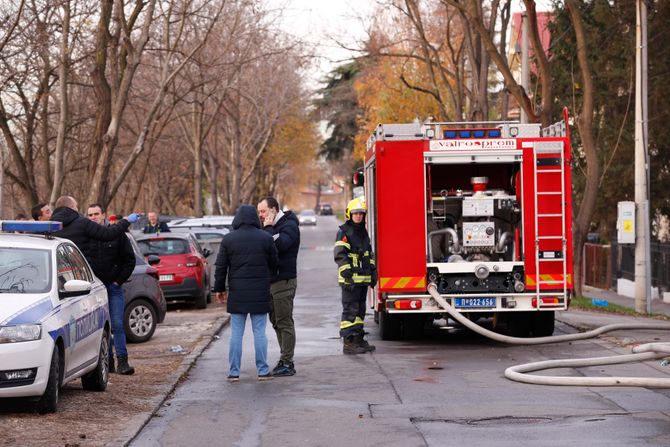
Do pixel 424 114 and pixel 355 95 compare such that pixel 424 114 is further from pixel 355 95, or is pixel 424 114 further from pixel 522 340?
pixel 522 340

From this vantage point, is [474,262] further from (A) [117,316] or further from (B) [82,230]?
(B) [82,230]

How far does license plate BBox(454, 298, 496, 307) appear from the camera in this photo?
15219 mm

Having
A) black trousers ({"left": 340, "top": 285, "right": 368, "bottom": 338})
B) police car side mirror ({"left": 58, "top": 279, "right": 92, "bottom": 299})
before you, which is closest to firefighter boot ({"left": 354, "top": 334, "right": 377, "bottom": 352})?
black trousers ({"left": 340, "top": 285, "right": 368, "bottom": 338})

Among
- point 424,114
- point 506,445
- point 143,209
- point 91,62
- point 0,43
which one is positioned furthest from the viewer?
point 143,209

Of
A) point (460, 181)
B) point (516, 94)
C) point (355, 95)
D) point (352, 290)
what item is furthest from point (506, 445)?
point (355, 95)

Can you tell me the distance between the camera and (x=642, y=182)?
21.8 meters

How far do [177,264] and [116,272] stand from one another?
10270 mm

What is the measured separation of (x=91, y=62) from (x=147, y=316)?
49.2 ft

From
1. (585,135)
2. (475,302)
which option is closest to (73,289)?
(475,302)

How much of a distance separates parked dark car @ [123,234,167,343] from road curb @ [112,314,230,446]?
2.59 feet

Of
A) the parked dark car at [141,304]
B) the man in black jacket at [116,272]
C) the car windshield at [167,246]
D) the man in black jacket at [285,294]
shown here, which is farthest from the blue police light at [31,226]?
the car windshield at [167,246]

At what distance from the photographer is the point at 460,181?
53.9 ft

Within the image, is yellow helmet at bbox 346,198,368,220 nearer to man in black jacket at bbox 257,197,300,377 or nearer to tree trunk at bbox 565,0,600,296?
man in black jacket at bbox 257,197,300,377

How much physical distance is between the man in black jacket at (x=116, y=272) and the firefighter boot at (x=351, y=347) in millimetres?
3098
